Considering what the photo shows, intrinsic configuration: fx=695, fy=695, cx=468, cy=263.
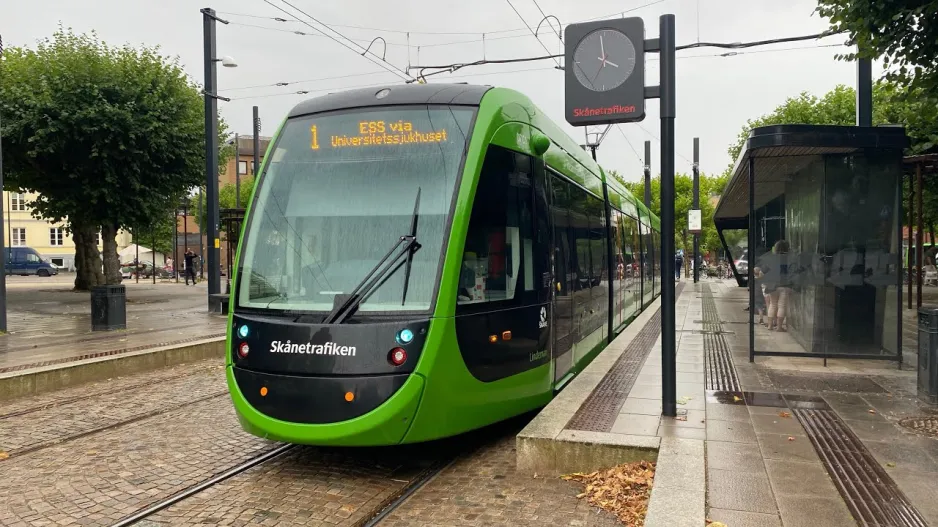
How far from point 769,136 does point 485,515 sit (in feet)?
19.6

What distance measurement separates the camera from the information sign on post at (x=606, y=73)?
594 centimetres

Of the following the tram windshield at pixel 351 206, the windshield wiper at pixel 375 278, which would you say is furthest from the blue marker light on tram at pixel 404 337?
the windshield wiper at pixel 375 278

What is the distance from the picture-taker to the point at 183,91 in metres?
22.2

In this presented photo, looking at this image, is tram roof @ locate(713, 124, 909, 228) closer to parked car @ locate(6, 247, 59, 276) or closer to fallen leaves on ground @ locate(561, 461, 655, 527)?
fallen leaves on ground @ locate(561, 461, 655, 527)

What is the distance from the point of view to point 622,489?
4594 mm

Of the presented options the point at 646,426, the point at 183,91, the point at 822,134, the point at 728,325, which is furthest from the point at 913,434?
the point at 183,91

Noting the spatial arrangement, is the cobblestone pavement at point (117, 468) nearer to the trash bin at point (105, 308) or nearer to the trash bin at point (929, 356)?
the trash bin at point (929, 356)

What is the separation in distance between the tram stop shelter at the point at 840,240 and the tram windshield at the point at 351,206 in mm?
4800

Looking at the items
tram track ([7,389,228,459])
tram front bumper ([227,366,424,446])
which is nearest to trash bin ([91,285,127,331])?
tram track ([7,389,228,459])

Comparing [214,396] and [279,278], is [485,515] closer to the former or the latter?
[279,278]

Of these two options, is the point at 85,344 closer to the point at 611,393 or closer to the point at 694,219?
the point at 611,393

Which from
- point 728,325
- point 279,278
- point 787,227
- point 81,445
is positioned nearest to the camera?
point 279,278

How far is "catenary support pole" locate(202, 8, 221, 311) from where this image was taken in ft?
54.6

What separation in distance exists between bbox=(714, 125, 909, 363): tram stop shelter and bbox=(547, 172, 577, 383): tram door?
2693 mm
